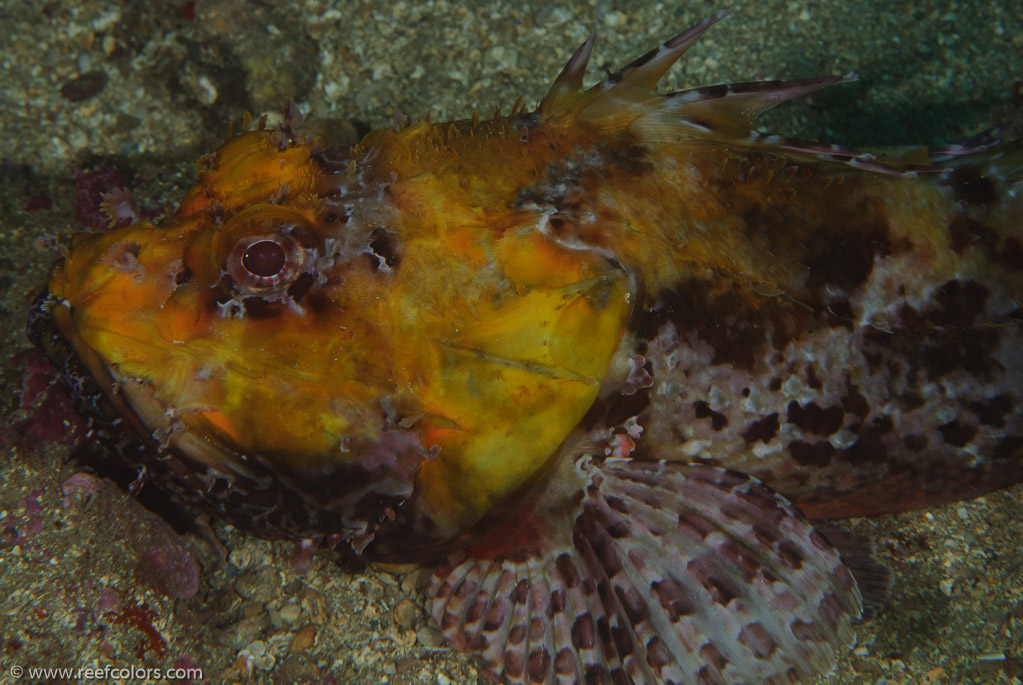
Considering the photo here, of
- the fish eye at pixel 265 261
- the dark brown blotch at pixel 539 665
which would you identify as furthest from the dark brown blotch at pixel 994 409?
the fish eye at pixel 265 261

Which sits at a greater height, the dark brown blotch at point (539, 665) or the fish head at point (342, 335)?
the fish head at point (342, 335)

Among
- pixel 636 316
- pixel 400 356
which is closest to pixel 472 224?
pixel 400 356

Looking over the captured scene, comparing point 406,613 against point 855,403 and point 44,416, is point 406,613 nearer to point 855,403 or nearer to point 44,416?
point 44,416

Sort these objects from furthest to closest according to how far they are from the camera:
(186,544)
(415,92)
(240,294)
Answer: (415,92), (186,544), (240,294)

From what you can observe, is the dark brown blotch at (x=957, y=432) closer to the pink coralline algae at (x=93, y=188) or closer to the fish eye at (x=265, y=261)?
the fish eye at (x=265, y=261)

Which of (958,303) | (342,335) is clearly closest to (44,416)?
(342,335)

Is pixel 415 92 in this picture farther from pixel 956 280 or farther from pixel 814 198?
pixel 956 280

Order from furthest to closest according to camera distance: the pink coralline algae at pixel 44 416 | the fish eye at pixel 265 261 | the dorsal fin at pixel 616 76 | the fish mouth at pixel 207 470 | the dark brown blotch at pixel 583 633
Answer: the pink coralline algae at pixel 44 416 < the dark brown blotch at pixel 583 633 < the dorsal fin at pixel 616 76 < the fish mouth at pixel 207 470 < the fish eye at pixel 265 261

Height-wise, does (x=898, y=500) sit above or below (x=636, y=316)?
below
